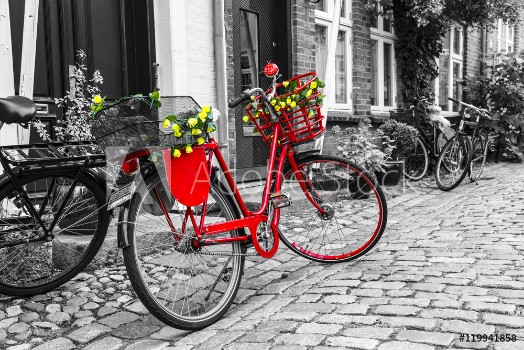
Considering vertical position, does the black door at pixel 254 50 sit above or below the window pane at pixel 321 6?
below

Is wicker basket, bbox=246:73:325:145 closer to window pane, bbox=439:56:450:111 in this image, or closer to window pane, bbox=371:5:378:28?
window pane, bbox=371:5:378:28

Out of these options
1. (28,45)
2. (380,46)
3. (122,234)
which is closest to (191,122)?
(122,234)

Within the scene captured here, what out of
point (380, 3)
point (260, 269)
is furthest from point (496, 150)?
point (260, 269)

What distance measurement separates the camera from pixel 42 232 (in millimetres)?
3176

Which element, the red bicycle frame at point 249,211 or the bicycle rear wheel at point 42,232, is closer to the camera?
the red bicycle frame at point 249,211

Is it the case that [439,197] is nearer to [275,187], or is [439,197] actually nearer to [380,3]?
[380,3]

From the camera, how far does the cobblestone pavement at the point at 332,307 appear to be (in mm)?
2553

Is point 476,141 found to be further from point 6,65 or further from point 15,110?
point 15,110

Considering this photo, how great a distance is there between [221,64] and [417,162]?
4122 mm

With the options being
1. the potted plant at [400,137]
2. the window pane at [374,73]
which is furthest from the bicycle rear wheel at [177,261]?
the window pane at [374,73]

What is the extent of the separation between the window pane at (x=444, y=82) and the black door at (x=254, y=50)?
620cm

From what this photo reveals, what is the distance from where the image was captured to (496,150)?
11812 millimetres

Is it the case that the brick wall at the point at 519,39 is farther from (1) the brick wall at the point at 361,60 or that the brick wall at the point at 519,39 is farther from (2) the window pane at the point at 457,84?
(1) the brick wall at the point at 361,60

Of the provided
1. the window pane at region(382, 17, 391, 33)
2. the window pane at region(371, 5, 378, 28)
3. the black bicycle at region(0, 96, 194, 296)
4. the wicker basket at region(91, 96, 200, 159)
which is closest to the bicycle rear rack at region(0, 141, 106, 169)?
the black bicycle at region(0, 96, 194, 296)
